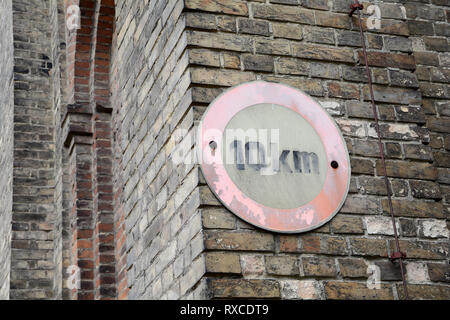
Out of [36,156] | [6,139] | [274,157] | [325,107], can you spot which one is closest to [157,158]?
[274,157]

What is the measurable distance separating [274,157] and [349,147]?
1.23 ft

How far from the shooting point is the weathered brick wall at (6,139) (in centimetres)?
602

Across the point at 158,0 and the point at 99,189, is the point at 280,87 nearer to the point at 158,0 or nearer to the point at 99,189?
the point at 158,0

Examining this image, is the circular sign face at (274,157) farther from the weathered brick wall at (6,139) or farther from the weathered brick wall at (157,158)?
the weathered brick wall at (6,139)

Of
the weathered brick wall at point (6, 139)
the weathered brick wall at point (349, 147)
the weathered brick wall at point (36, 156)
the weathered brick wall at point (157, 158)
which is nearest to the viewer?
the weathered brick wall at point (349, 147)

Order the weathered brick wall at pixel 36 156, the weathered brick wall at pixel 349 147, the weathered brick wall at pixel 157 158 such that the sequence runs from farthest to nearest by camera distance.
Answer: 1. the weathered brick wall at pixel 36 156
2. the weathered brick wall at pixel 157 158
3. the weathered brick wall at pixel 349 147

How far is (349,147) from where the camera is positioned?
323 centimetres

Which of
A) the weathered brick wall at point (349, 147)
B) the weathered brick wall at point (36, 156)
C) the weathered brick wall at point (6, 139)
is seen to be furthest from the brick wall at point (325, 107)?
the weathered brick wall at point (6, 139)

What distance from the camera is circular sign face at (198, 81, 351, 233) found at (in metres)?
2.97

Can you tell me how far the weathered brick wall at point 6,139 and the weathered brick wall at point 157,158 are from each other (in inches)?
97.0

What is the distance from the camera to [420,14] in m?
4.18
